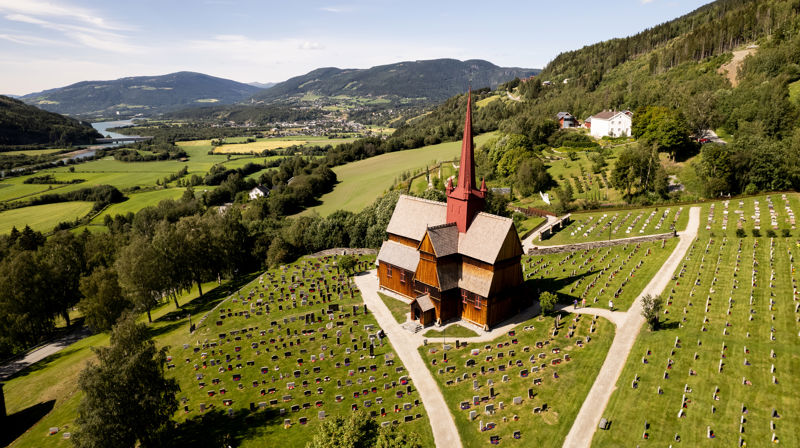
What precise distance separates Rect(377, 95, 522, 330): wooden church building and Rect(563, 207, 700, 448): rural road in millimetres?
8286

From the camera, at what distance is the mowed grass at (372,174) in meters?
105

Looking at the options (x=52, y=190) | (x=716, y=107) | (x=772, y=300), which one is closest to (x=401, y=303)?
(x=772, y=300)

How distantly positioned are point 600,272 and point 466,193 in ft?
70.4

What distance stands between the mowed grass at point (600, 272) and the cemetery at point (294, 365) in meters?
22.1

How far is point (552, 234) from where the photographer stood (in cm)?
6519

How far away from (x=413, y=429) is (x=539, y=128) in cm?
10299

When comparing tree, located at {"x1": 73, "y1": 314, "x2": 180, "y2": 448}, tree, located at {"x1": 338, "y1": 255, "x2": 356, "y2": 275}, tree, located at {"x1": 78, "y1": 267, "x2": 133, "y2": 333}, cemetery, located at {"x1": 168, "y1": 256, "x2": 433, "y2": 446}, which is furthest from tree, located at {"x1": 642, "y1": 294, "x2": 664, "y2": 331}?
tree, located at {"x1": 78, "y1": 267, "x2": 133, "y2": 333}

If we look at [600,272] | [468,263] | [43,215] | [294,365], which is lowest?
[294,365]

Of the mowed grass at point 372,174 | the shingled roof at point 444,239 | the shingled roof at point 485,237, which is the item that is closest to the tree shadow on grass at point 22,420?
the shingled roof at point 444,239

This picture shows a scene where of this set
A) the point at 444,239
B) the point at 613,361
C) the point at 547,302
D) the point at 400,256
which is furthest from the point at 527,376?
the point at 400,256

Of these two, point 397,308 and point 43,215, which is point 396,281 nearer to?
point 397,308

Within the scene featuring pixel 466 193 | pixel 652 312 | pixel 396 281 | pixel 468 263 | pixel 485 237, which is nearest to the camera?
pixel 652 312

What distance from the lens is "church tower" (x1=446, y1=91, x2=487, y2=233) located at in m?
41.9

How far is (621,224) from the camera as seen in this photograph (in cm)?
6331
